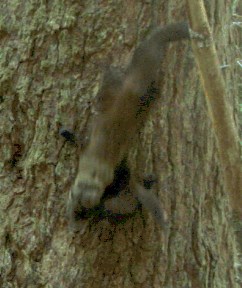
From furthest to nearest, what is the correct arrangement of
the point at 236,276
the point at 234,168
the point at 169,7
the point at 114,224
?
the point at 236,276
the point at 169,7
the point at 114,224
the point at 234,168

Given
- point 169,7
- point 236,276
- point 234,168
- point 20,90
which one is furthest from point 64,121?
point 236,276

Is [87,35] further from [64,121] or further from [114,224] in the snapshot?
[114,224]

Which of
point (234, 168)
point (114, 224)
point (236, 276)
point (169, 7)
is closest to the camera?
point (234, 168)

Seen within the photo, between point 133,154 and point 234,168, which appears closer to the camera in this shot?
point 234,168

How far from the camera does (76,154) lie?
6.41 ft

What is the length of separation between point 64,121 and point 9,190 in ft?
0.91

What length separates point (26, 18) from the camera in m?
2.05

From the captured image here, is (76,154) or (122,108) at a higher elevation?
(122,108)

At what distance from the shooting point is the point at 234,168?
4.99ft

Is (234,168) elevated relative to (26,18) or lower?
lower

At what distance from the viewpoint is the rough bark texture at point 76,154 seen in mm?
1931

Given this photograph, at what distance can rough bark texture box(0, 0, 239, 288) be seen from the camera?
193cm

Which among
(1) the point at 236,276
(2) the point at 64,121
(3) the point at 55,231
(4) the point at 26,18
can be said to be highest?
(4) the point at 26,18

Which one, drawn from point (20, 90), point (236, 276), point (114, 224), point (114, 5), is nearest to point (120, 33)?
point (114, 5)
